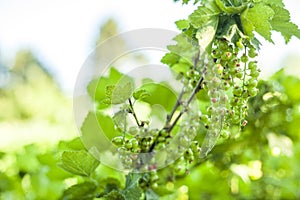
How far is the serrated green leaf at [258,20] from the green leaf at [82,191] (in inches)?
16.4

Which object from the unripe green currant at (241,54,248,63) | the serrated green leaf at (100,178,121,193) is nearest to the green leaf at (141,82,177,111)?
the serrated green leaf at (100,178,121,193)

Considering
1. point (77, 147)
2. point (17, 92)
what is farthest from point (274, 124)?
point (17, 92)

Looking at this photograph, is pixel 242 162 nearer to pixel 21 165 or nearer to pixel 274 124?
pixel 274 124

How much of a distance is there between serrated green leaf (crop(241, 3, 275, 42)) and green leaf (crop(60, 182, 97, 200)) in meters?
0.42

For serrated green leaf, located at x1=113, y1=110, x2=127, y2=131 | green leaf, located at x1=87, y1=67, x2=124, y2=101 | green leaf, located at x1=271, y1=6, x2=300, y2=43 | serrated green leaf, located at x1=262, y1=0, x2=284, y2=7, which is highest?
green leaf, located at x1=87, y1=67, x2=124, y2=101

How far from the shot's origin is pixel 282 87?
151 centimetres

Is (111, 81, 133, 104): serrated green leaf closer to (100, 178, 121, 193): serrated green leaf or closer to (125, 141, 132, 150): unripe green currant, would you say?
(125, 141, 132, 150): unripe green currant

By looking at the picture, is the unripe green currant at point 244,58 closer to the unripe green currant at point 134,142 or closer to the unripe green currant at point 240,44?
the unripe green currant at point 240,44

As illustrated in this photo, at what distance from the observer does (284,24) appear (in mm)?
770

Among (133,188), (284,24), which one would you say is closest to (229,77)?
(284,24)

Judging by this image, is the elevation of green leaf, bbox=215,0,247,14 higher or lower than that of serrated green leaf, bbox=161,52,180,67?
lower

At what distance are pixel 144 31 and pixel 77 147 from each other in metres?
0.36

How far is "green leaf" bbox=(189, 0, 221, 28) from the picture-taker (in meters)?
0.69

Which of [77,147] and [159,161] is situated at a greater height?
[77,147]
